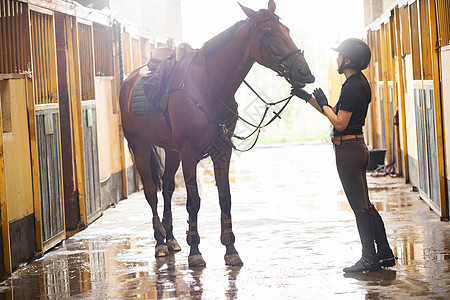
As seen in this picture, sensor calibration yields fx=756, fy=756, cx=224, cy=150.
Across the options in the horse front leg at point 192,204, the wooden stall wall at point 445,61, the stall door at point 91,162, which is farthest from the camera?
the stall door at point 91,162

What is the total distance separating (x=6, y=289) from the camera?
5.79 metres

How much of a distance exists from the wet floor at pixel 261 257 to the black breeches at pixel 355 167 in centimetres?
56

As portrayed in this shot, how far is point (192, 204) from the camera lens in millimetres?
6453

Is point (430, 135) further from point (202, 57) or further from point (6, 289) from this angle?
point (6, 289)

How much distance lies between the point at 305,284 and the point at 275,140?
19.2 metres

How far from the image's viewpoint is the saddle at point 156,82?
21.8 feet

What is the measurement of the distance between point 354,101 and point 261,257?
1.69 m

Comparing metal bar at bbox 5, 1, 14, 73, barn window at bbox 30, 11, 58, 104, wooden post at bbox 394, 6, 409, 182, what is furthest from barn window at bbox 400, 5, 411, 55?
metal bar at bbox 5, 1, 14, 73

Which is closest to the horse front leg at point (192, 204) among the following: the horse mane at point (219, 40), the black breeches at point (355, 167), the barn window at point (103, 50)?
the horse mane at point (219, 40)

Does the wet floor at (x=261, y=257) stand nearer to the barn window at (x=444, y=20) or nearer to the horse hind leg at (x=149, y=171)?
the horse hind leg at (x=149, y=171)

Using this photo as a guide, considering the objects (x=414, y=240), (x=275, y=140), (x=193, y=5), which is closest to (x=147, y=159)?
(x=414, y=240)

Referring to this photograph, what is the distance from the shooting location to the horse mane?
6.16 metres

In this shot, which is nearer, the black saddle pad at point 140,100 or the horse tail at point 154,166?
the black saddle pad at point 140,100

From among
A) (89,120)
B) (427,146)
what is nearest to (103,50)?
(89,120)
